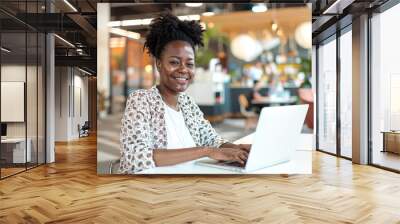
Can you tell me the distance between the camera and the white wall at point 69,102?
355 inches

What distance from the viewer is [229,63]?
249 centimetres

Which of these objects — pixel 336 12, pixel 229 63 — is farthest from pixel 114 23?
pixel 336 12

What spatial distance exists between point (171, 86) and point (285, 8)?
177 cm

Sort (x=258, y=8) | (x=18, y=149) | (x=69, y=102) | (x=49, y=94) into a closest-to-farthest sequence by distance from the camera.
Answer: (x=258, y=8) < (x=18, y=149) < (x=49, y=94) < (x=69, y=102)

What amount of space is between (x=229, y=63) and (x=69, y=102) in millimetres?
9166

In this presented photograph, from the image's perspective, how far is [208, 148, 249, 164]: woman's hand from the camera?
Answer: 6.07 ft

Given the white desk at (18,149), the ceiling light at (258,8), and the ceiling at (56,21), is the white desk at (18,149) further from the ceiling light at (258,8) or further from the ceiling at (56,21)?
the ceiling light at (258,8)

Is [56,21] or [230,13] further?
[56,21]

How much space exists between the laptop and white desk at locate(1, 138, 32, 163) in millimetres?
4793

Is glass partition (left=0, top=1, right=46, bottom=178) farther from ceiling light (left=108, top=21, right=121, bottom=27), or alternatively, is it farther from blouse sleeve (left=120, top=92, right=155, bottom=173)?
blouse sleeve (left=120, top=92, right=155, bottom=173)

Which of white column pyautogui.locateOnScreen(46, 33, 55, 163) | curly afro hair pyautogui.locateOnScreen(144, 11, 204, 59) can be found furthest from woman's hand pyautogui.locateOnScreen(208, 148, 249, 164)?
white column pyautogui.locateOnScreen(46, 33, 55, 163)

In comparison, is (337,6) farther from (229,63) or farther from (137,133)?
(137,133)

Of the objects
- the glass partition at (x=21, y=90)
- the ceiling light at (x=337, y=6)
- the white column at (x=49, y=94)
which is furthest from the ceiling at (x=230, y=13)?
the white column at (x=49, y=94)

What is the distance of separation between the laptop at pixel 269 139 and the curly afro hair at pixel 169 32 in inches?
17.0
